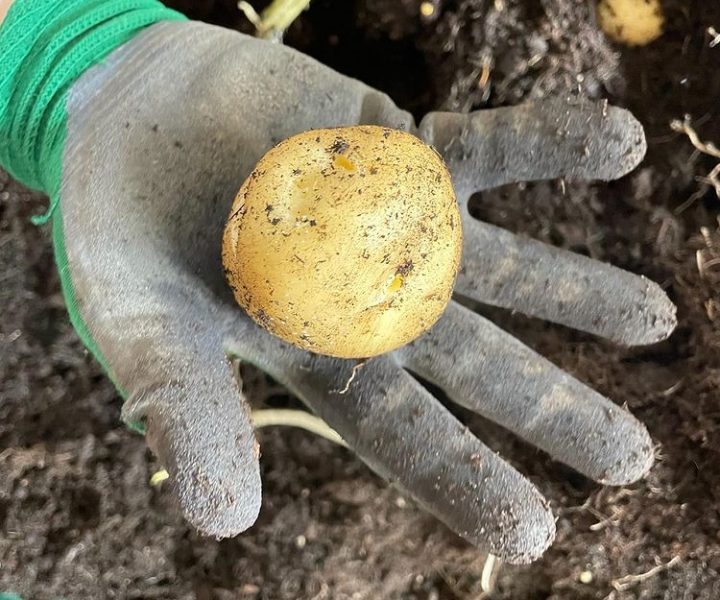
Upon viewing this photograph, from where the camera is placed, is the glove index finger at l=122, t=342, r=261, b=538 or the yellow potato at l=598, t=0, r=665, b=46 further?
the yellow potato at l=598, t=0, r=665, b=46

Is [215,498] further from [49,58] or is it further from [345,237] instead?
[49,58]

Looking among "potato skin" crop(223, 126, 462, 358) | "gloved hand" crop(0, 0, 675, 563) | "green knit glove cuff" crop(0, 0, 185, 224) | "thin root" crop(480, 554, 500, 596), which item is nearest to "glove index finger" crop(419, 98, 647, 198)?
"gloved hand" crop(0, 0, 675, 563)

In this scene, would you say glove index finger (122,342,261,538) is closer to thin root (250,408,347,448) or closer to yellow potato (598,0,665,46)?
thin root (250,408,347,448)

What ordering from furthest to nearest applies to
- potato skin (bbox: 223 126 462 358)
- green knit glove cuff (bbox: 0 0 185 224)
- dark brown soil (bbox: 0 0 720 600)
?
dark brown soil (bbox: 0 0 720 600) < green knit glove cuff (bbox: 0 0 185 224) < potato skin (bbox: 223 126 462 358)

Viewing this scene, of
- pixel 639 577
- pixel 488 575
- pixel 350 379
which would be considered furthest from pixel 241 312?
pixel 639 577

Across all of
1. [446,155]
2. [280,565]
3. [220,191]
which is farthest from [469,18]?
[280,565]

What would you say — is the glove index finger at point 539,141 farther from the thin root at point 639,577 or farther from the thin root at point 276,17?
the thin root at point 639,577

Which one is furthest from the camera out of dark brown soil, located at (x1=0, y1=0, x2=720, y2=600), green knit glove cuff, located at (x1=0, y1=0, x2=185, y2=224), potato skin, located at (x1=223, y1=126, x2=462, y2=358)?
dark brown soil, located at (x1=0, y1=0, x2=720, y2=600)
